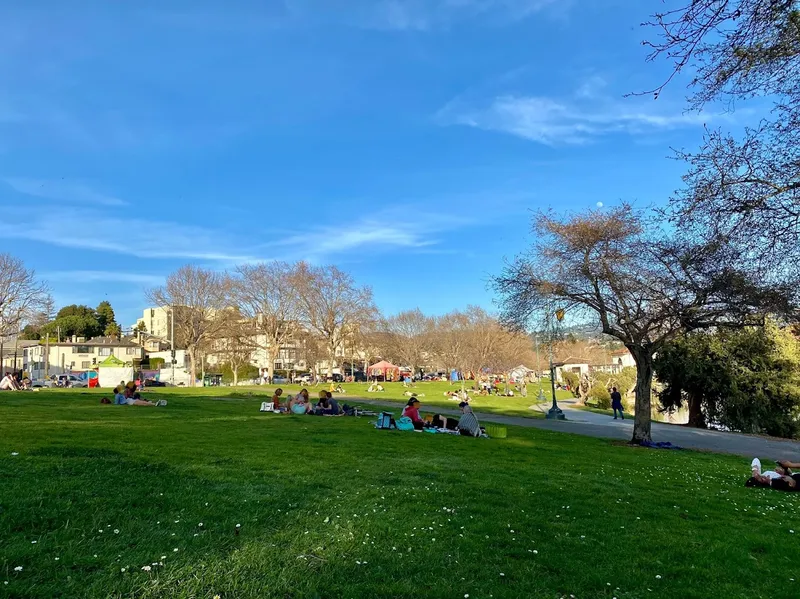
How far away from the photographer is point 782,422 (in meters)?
27.7

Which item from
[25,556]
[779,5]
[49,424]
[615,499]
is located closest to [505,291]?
[615,499]

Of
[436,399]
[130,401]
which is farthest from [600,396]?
[130,401]

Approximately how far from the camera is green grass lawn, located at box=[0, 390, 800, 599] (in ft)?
14.2

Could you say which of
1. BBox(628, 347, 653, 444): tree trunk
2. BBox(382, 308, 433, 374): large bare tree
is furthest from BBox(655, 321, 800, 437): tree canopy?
BBox(382, 308, 433, 374): large bare tree

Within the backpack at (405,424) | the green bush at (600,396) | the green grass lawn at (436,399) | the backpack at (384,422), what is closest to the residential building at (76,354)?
the green grass lawn at (436,399)

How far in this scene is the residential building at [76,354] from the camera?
92.6m

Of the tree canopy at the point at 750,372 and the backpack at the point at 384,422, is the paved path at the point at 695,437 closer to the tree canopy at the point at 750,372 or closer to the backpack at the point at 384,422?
the tree canopy at the point at 750,372

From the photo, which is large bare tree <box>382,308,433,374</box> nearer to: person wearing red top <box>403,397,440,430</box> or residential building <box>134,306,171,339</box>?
residential building <box>134,306,171,339</box>

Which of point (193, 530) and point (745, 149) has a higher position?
point (745, 149)

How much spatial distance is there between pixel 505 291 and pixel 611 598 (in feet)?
53.0

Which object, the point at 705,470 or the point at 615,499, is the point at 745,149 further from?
the point at 705,470

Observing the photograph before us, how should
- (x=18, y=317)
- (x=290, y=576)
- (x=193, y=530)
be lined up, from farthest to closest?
(x=18, y=317)
(x=193, y=530)
(x=290, y=576)

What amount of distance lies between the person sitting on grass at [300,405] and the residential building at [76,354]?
248ft

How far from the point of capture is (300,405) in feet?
81.6
